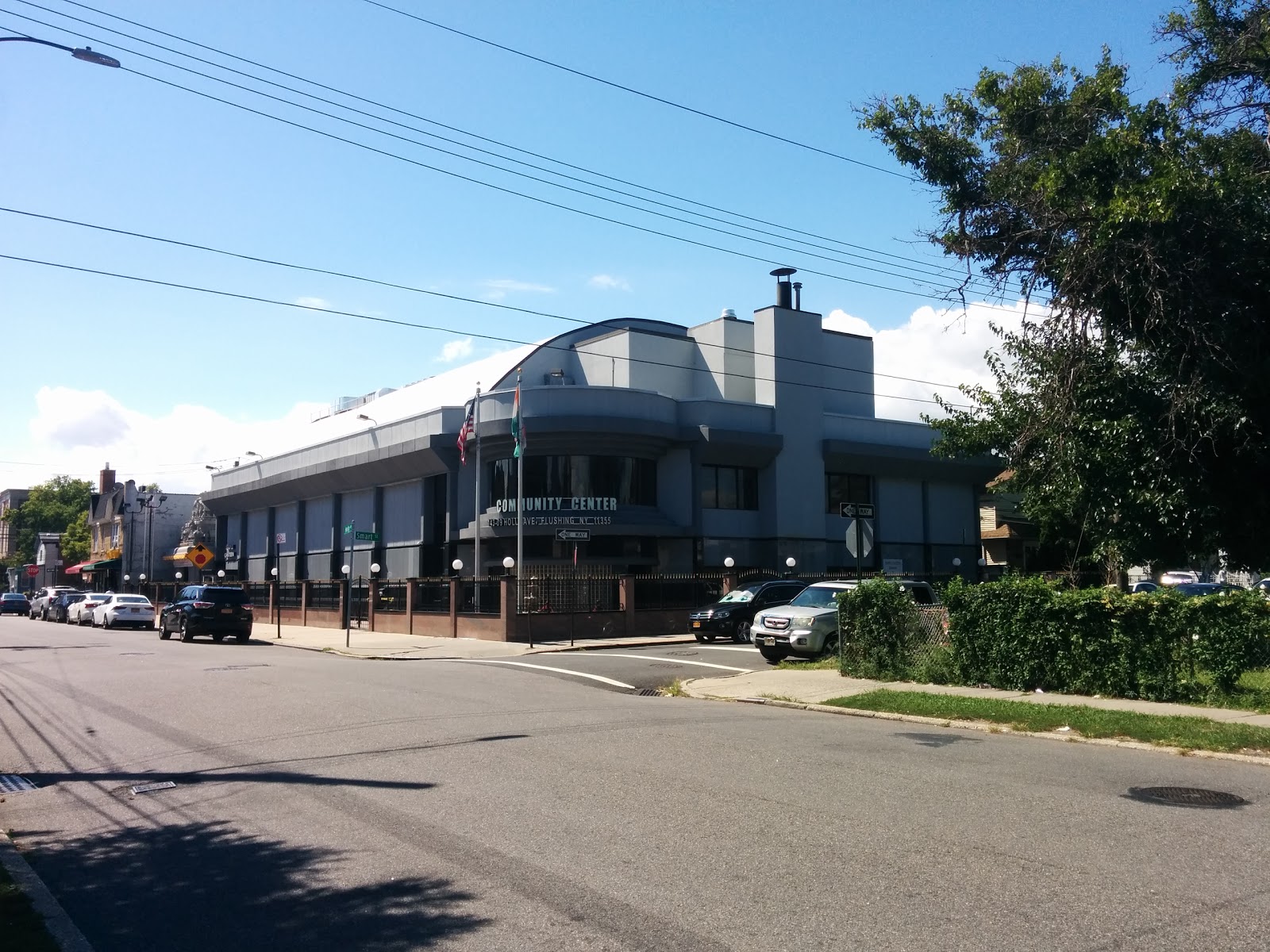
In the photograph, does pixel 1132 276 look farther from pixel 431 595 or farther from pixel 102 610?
pixel 102 610

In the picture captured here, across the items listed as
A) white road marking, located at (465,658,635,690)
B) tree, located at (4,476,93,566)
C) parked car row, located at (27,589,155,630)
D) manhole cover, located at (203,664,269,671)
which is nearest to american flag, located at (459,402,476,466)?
white road marking, located at (465,658,635,690)

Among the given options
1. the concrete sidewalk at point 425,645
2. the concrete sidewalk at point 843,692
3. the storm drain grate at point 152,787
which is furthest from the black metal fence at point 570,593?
the storm drain grate at point 152,787

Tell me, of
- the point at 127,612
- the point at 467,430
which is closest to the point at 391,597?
the point at 467,430

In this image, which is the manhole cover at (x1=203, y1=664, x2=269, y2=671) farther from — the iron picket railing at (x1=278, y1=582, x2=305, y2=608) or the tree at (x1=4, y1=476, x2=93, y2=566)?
the tree at (x1=4, y1=476, x2=93, y2=566)

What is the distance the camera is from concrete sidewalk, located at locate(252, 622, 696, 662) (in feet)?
91.7

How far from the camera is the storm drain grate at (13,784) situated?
9570mm

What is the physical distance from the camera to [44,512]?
130 meters

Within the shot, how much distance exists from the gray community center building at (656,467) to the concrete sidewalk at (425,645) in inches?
138

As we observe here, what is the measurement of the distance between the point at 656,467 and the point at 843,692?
26.7 metres

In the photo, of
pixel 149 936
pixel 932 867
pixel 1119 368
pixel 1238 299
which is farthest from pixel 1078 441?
pixel 149 936

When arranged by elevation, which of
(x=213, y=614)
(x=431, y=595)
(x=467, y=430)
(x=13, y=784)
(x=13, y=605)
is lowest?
(x=13, y=605)

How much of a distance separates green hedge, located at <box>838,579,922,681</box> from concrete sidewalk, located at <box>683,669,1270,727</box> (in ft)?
1.41

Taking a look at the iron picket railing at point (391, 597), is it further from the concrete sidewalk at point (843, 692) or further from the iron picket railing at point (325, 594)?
the concrete sidewalk at point (843, 692)

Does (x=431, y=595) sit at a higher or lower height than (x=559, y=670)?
higher
